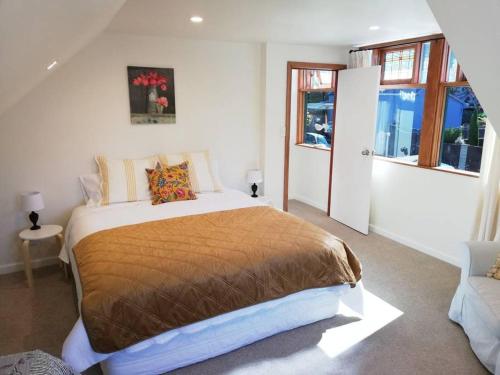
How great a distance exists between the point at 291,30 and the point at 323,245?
207 cm

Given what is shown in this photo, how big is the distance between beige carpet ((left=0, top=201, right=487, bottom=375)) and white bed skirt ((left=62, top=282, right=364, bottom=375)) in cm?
7

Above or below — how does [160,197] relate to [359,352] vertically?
above

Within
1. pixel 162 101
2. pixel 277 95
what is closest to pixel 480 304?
pixel 277 95

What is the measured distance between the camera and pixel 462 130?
346cm

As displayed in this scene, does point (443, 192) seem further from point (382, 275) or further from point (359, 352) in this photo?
point (359, 352)

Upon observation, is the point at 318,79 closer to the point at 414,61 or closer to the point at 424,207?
the point at 414,61

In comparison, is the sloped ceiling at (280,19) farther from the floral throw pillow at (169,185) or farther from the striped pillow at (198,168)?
the floral throw pillow at (169,185)

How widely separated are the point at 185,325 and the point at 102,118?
7.81ft

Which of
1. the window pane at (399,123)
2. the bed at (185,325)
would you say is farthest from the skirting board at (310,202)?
the bed at (185,325)

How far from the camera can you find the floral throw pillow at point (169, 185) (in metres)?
3.41

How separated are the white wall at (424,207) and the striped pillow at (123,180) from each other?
268cm

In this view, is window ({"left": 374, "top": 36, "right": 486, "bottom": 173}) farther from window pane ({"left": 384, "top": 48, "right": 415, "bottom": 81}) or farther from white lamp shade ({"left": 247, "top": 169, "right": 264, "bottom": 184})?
white lamp shade ({"left": 247, "top": 169, "right": 264, "bottom": 184})

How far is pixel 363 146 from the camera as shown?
415cm

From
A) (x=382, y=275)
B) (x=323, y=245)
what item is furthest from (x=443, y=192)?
(x=323, y=245)
